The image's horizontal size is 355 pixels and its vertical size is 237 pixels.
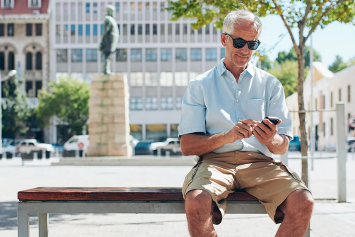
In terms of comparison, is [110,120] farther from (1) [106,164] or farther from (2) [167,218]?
(2) [167,218]

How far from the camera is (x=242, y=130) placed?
3619 mm

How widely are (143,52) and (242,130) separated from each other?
63786 millimetres

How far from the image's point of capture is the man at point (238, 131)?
3699 mm

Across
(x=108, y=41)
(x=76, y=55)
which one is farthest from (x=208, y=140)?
(x=76, y=55)

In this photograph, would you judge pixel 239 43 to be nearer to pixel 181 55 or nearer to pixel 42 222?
pixel 42 222

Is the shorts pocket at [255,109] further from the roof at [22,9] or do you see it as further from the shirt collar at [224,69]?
the roof at [22,9]

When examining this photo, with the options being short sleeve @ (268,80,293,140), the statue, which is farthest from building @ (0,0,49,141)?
short sleeve @ (268,80,293,140)

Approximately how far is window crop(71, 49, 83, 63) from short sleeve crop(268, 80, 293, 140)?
6397cm

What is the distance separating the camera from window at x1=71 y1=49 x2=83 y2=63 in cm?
6675

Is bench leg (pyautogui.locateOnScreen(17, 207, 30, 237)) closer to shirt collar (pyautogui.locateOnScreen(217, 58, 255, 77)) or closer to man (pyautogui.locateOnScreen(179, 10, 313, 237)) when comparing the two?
man (pyautogui.locateOnScreen(179, 10, 313, 237))

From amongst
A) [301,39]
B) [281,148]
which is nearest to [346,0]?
[301,39]

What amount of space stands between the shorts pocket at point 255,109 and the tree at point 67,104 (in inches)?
2114

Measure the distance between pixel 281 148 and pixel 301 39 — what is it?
6660 millimetres

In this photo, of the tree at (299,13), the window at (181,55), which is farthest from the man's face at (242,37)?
the window at (181,55)
